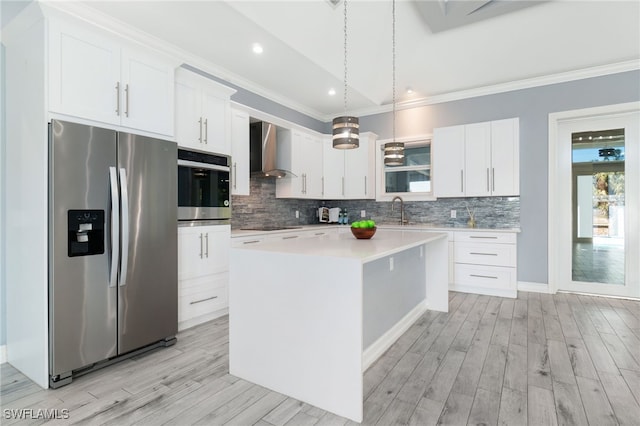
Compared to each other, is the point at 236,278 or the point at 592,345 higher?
the point at 236,278

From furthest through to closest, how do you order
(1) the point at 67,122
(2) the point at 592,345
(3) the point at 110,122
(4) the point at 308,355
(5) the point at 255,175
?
(5) the point at 255,175
(2) the point at 592,345
(3) the point at 110,122
(1) the point at 67,122
(4) the point at 308,355

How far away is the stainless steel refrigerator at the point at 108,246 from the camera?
2.12 metres

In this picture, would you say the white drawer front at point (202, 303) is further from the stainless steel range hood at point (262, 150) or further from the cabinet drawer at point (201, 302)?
the stainless steel range hood at point (262, 150)

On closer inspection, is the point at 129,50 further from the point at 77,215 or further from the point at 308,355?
the point at 308,355

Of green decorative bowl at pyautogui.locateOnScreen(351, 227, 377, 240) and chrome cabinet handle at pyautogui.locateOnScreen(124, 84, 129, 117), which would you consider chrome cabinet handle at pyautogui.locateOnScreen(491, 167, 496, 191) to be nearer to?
green decorative bowl at pyautogui.locateOnScreen(351, 227, 377, 240)

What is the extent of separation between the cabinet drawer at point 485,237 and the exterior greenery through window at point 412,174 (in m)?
0.96

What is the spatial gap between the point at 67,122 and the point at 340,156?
4041 millimetres

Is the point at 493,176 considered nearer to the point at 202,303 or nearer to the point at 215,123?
the point at 215,123

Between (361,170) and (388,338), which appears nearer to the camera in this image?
(388,338)

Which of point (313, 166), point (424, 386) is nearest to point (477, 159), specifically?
point (313, 166)

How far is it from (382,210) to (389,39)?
2.67 m

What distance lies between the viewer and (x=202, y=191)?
320 centimetres

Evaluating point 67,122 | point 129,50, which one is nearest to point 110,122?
point 67,122

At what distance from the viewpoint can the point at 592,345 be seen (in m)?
2.74
